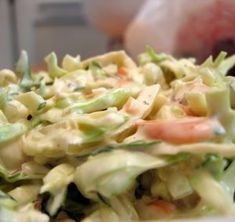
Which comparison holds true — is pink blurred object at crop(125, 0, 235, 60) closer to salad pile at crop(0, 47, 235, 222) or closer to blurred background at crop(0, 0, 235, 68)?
blurred background at crop(0, 0, 235, 68)

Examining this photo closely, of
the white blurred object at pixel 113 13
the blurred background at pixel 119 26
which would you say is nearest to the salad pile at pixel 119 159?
the blurred background at pixel 119 26

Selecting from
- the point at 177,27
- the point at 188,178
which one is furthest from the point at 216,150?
the point at 177,27

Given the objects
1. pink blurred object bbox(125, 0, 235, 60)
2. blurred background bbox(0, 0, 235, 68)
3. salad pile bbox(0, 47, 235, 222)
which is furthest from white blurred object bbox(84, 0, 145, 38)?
salad pile bbox(0, 47, 235, 222)

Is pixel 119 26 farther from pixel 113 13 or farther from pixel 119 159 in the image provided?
pixel 119 159

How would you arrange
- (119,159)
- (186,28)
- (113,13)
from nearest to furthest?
(119,159), (186,28), (113,13)

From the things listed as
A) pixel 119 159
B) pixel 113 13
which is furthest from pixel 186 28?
pixel 119 159

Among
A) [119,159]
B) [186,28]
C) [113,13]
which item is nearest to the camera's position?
[119,159]

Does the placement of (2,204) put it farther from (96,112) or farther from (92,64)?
(92,64)

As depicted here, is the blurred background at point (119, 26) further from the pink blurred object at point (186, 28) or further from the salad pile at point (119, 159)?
the salad pile at point (119, 159)
